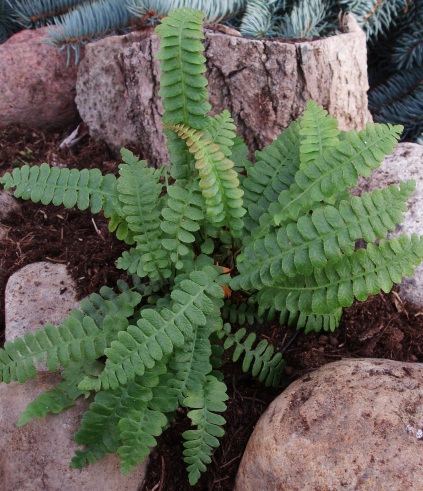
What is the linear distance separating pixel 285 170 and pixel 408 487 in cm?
135

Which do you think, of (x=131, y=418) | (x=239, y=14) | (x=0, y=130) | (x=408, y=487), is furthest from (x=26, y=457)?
(x=239, y=14)

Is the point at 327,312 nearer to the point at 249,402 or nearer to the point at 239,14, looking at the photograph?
the point at 249,402

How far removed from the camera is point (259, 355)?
7.48 feet

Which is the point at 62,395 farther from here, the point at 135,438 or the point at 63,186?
the point at 63,186

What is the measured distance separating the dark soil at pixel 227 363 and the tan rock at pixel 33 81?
0.54 m

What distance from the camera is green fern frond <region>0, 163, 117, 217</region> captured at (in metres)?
2.26

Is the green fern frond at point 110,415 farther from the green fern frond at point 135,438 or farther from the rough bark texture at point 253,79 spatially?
the rough bark texture at point 253,79

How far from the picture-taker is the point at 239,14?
10.0 ft

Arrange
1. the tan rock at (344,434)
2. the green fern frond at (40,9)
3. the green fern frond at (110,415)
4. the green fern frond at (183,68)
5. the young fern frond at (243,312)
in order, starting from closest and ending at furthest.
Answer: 1. the tan rock at (344,434)
2. the green fern frond at (110,415)
3. the green fern frond at (183,68)
4. the young fern frond at (243,312)
5. the green fern frond at (40,9)

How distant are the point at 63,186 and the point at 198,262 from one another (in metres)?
0.66

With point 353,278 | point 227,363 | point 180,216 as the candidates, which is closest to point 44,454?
point 227,363

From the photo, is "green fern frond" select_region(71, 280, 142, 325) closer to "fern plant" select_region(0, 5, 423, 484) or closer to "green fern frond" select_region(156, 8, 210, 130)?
"fern plant" select_region(0, 5, 423, 484)

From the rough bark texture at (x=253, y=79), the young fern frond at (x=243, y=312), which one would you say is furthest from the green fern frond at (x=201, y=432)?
the rough bark texture at (x=253, y=79)

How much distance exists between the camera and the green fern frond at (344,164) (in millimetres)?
2021
